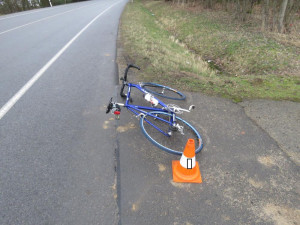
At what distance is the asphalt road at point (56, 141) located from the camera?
2.32 meters

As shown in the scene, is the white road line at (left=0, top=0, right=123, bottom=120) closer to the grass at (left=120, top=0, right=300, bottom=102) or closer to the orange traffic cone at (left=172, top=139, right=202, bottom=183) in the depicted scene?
the grass at (left=120, top=0, right=300, bottom=102)

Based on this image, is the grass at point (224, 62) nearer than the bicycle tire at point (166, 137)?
No

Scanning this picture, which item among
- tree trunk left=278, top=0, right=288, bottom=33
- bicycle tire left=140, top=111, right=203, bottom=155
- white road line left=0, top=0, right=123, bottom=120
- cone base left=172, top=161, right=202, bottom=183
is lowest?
cone base left=172, top=161, right=202, bottom=183

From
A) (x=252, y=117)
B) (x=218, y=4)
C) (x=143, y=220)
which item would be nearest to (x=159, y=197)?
(x=143, y=220)

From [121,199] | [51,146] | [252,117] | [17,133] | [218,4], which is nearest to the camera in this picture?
[121,199]

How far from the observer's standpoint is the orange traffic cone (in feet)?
8.77

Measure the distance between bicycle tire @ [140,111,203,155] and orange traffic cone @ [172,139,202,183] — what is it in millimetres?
371

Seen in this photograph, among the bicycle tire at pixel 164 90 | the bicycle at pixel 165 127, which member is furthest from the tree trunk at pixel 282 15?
the bicycle at pixel 165 127

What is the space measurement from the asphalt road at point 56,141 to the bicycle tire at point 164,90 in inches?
42.8

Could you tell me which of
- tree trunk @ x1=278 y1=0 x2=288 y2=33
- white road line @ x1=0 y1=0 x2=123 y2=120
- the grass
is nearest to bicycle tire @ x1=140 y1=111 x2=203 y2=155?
the grass

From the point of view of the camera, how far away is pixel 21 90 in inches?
187

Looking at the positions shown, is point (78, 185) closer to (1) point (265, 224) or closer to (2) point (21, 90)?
(1) point (265, 224)

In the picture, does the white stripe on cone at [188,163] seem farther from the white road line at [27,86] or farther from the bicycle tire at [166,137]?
the white road line at [27,86]

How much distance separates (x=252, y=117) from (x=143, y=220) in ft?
10.5
